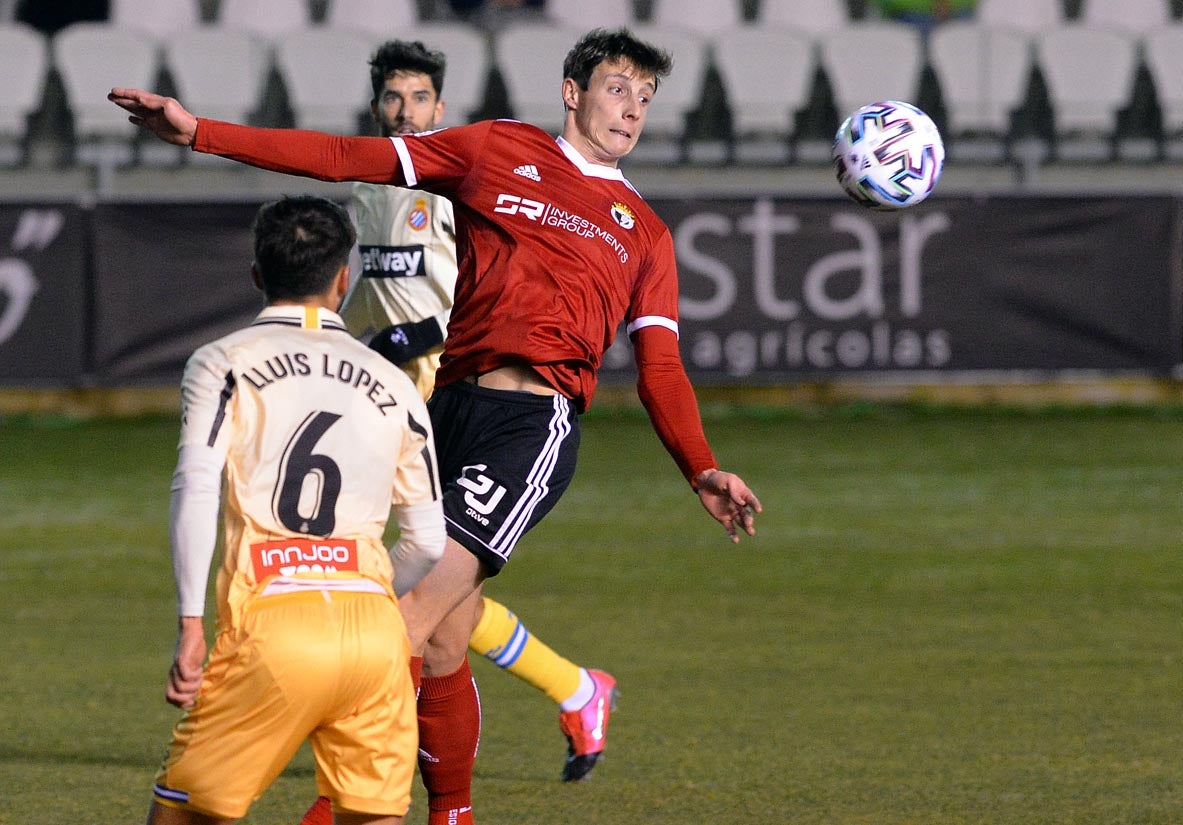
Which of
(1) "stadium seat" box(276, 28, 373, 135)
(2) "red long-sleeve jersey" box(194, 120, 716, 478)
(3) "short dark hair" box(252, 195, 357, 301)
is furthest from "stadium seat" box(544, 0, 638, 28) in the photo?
(3) "short dark hair" box(252, 195, 357, 301)

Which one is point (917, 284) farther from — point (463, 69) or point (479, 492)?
point (479, 492)

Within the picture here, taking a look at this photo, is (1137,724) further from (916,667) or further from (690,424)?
(690,424)

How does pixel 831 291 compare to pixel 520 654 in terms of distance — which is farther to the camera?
pixel 831 291

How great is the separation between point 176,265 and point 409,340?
333 inches

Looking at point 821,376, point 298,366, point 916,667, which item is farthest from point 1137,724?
point 821,376

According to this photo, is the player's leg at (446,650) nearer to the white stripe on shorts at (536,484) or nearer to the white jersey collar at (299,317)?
the white stripe on shorts at (536,484)

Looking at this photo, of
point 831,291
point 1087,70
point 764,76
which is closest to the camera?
point 831,291

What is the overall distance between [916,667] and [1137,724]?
1.04 meters

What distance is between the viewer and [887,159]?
5.47m

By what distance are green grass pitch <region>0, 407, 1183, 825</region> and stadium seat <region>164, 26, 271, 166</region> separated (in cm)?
352

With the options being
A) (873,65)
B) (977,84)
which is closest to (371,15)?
(873,65)

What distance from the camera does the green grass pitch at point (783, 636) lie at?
210 inches

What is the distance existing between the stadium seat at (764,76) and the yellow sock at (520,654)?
1056cm

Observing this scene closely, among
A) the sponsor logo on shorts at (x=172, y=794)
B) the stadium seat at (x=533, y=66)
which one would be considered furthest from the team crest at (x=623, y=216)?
the stadium seat at (x=533, y=66)
